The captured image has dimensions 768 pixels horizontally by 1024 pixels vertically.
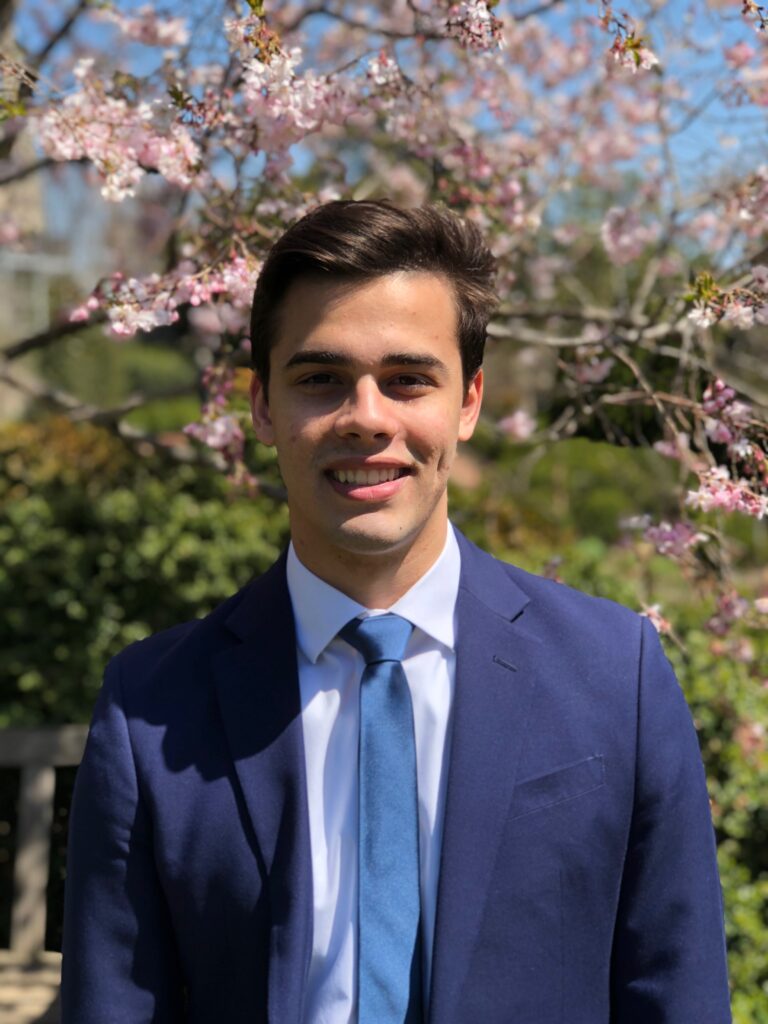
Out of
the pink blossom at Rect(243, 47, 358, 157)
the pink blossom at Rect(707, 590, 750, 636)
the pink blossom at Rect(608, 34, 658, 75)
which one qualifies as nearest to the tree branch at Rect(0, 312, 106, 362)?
the pink blossom at Rect(243, 47, 358, 157)

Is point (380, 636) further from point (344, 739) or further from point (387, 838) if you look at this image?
point (387, 838)

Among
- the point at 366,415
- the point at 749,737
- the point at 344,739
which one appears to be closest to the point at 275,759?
the point at 344,739

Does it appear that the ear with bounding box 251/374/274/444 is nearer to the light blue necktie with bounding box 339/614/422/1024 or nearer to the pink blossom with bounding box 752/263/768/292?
the light blue necktie with bounding box 339/614/422/1024

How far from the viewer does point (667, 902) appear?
1633 mm

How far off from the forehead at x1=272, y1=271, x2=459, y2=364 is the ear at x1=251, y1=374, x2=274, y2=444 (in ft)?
0.53

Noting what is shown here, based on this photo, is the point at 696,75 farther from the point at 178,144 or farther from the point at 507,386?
the point at 507,386

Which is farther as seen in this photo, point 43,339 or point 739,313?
point 43,339

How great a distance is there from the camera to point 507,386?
2147 cm

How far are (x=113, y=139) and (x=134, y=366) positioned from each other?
Answer: 22.5m

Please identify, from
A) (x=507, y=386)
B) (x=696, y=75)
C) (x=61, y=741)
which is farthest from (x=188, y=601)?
(x=507, y=386)

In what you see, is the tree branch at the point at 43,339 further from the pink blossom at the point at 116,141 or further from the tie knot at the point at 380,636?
the tie knot at the point at 380,636

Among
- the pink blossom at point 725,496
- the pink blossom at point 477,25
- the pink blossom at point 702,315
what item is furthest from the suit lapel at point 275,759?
the pink blossom at point 477,25

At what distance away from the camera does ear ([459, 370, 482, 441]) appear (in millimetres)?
1848

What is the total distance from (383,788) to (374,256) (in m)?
0.80
